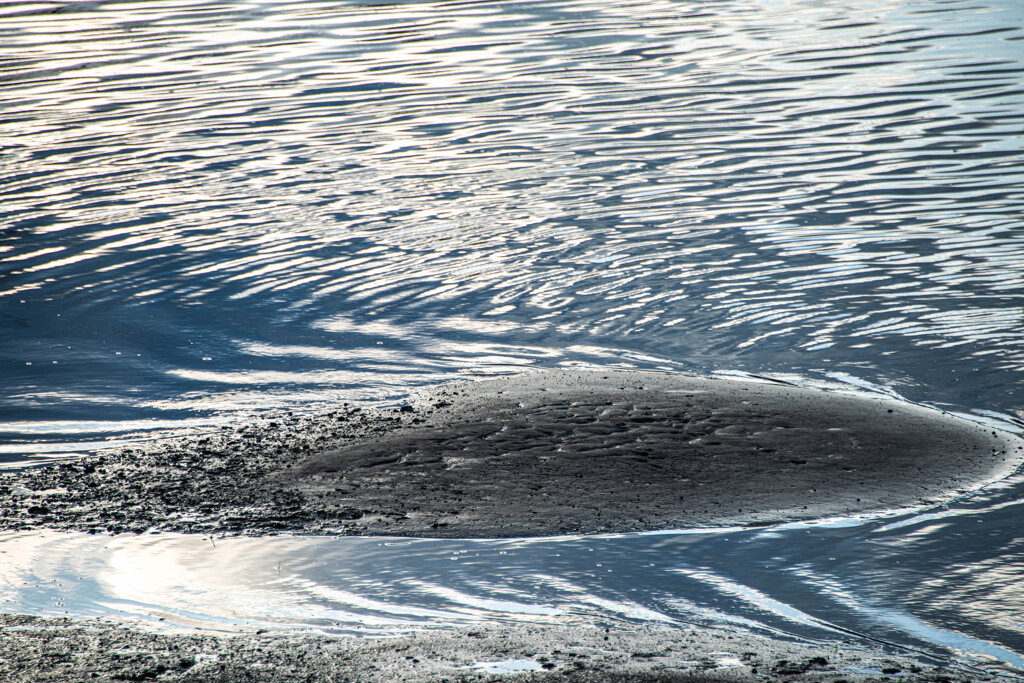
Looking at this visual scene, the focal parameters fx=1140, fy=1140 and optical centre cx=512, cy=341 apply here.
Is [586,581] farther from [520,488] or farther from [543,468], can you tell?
[543,468]

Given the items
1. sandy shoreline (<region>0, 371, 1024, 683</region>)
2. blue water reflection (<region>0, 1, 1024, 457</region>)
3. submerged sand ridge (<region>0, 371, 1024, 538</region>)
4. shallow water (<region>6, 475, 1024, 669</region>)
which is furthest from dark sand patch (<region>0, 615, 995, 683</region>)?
blue water reflection (<region>0, 1, 1024, 457</region>)

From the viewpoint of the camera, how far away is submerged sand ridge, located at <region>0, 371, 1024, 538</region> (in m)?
6.27

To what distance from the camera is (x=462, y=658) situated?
4.72 metres

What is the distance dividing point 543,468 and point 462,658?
2.24 meters

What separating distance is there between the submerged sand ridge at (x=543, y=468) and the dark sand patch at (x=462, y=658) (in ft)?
3.89

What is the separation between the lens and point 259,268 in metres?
12.2

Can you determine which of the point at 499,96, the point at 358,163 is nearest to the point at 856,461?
the point at 358,163

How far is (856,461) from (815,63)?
16222 millimetres

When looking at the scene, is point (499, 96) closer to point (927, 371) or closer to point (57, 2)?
point (927, 371)

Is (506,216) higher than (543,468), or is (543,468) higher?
(506,216)

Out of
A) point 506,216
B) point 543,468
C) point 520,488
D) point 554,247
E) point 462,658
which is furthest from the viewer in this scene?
point 506,216

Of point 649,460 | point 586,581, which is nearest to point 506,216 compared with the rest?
point 649,460

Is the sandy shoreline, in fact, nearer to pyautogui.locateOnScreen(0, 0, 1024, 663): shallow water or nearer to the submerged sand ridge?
the submerged sand ridge

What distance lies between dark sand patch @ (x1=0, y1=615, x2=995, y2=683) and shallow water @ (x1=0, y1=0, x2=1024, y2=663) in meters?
0.30
